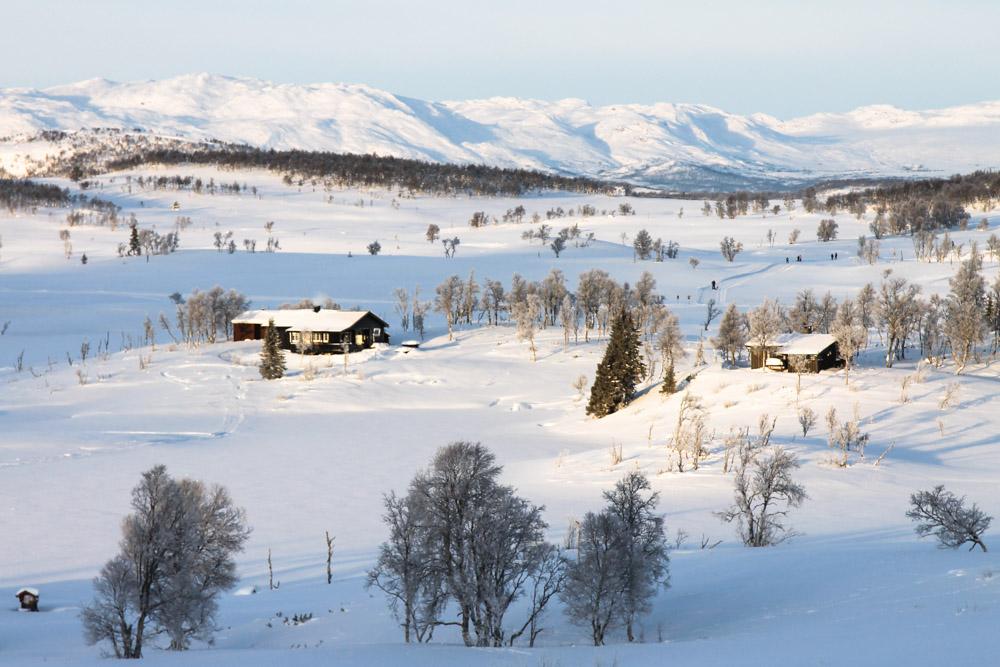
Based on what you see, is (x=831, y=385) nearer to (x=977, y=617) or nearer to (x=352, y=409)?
(x=352, y=409)

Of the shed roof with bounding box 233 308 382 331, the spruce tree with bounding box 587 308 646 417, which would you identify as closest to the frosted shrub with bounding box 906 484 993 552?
the spruce tree with bounding box 587 308 646 417

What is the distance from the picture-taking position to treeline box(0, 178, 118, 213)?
171m

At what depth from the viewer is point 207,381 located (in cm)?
5725

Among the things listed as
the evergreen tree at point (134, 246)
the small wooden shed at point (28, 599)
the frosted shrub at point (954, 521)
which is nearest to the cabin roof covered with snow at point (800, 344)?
the frosted shrub at point (954, 521)

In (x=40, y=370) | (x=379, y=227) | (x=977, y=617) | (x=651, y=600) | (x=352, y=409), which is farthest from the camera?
(x=379, y=227)

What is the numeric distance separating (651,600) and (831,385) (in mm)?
30628

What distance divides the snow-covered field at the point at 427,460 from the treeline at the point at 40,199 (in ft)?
264

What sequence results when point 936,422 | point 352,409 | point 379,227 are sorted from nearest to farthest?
point 936,422, point 352,409, point 379,227

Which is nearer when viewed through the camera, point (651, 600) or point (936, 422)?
point (651, 600)

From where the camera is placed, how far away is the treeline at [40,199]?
171375mm

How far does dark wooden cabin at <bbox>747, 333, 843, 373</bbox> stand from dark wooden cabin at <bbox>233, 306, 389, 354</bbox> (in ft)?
91.7

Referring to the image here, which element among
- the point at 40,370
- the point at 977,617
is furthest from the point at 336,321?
the point at 977,617

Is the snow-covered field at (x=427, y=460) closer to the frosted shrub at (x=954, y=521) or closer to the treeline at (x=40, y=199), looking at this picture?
the frosted shrub at (x=954, y=521)

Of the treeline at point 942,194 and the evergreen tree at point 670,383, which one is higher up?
the treeline at point 942,194
